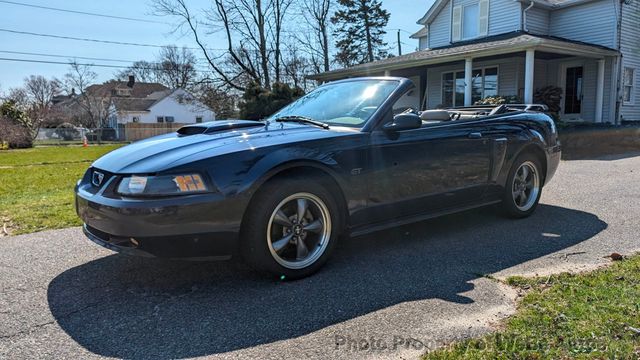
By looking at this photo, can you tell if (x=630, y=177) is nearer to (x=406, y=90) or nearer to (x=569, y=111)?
(x=406, y=90)

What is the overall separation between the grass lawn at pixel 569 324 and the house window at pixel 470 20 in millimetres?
18655

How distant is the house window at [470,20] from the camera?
20.0 meters

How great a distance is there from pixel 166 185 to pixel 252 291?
93 centimetres

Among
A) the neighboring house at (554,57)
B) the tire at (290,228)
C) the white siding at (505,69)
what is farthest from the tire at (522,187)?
the white siding at (505,69)

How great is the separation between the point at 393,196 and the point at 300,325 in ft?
5.15

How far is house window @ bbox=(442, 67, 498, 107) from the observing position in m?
19.6

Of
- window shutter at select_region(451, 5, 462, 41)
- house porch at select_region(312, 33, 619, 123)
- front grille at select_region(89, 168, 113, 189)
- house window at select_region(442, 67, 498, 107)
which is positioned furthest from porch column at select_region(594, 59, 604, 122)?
front grille at select_region(89, 168, 113, 189)

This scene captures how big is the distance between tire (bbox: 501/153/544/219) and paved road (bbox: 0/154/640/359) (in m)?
0.33

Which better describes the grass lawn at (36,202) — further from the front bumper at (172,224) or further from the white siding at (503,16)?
the white siding at (503,16)

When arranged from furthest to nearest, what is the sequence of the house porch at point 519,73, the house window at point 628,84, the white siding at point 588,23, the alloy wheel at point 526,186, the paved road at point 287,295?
the house window at point 628,84 → the white siding at point 588,23 → the house porch at point 519,73 → the alloy wheel at point 526,186 → the paved road at point 287,295

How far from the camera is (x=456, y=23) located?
20547 millimetres

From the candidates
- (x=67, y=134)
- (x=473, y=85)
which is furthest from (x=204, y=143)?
(x=67, y=134)

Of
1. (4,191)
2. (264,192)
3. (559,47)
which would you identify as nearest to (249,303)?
(264,192)

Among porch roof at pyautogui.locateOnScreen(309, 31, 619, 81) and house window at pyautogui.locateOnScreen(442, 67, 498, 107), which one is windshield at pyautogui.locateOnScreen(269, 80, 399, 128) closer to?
porch roof at pyautogui.locateOnScreen(309, 31, 619, 81)
